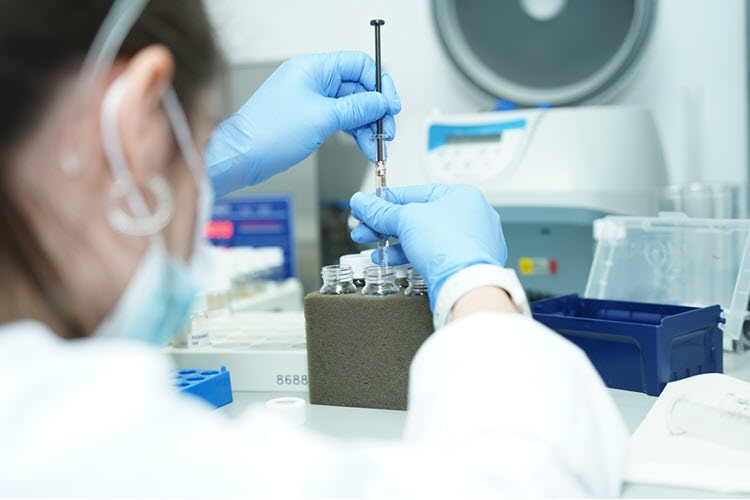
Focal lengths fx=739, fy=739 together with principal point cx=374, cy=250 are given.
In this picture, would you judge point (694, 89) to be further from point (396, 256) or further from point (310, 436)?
point (310, 436)

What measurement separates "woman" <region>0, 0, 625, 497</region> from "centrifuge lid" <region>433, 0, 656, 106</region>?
1.50m

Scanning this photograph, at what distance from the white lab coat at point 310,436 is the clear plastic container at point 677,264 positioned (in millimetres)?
646

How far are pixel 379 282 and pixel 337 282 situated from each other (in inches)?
2.5

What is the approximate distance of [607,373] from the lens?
104cm

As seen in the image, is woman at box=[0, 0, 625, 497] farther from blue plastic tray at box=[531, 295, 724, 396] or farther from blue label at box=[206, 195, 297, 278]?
blue label at box=[206, 195, 297, 278]

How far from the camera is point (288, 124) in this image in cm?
108

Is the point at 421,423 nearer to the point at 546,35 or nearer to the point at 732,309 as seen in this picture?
the point at 732,309

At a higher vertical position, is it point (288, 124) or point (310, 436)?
point (288, 124)

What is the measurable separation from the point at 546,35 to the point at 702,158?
0.56 m

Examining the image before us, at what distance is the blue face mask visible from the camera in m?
0.51

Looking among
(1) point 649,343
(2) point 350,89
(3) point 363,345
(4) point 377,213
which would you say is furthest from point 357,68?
(1) point 649,343

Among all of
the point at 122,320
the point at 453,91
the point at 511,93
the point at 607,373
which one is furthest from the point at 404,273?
the point at 453,91

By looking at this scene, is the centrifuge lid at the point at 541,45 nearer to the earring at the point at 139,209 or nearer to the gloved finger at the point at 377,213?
the gloved finger at the point at 377,213

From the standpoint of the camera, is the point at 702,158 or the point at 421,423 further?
the point at 702,158
